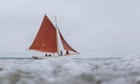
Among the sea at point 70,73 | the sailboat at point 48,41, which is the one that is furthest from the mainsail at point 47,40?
the sea at point 70,73

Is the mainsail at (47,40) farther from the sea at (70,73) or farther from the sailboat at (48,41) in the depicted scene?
the sea at (70,73)

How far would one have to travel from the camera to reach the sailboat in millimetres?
48219

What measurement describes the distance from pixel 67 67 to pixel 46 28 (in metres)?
45.2

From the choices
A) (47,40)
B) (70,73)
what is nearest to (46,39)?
(47,40)

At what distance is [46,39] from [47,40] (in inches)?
10.2

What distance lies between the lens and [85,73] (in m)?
4.37

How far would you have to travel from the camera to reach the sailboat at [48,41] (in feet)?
158

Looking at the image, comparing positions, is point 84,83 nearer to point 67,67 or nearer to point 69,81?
point 69,81

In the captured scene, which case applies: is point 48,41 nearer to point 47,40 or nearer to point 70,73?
point 47,40

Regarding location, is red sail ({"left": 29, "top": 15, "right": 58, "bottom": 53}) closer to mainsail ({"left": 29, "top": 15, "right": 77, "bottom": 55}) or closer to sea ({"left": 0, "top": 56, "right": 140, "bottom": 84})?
mainsail ({"left": 29, "top": 15, "right": 77, "bottom": 55})

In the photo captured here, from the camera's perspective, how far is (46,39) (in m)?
50.0

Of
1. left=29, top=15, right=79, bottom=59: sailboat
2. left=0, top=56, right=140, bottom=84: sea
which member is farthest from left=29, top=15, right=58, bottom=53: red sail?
left=0, top=56, right=140, bottom=84: sea

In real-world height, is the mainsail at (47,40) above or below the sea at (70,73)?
above

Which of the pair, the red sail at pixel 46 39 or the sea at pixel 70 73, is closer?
the sea at pixel 70 73
